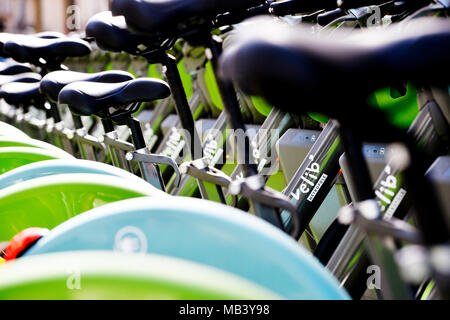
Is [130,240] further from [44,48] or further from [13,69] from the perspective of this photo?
[13,69]

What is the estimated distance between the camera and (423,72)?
790mm

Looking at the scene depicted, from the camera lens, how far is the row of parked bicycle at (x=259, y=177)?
2.63 feet

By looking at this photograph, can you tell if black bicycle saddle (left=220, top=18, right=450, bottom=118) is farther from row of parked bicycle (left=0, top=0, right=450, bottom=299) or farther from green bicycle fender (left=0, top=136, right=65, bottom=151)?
green bicycle fender (left=0, top=136, right=65, bottom=151)

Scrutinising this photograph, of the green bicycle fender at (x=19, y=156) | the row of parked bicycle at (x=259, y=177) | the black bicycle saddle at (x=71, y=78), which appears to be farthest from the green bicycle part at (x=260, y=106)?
the green bicycle fender at (x=19, y=156)

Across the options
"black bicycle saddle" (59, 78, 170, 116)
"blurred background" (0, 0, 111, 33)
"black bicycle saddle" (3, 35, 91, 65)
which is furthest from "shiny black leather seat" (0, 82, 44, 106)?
"blurred background" (0, 0, 111, 33)

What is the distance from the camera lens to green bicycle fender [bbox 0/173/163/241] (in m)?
1.65

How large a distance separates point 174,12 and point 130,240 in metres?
0.53

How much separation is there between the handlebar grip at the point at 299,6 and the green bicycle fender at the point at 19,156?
0.86 m

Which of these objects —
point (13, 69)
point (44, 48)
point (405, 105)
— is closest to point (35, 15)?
point (13, 69)

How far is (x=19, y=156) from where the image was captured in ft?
7.43

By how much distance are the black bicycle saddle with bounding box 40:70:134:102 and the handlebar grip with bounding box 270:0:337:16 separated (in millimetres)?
712

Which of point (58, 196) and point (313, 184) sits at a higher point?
point (58, 196)
